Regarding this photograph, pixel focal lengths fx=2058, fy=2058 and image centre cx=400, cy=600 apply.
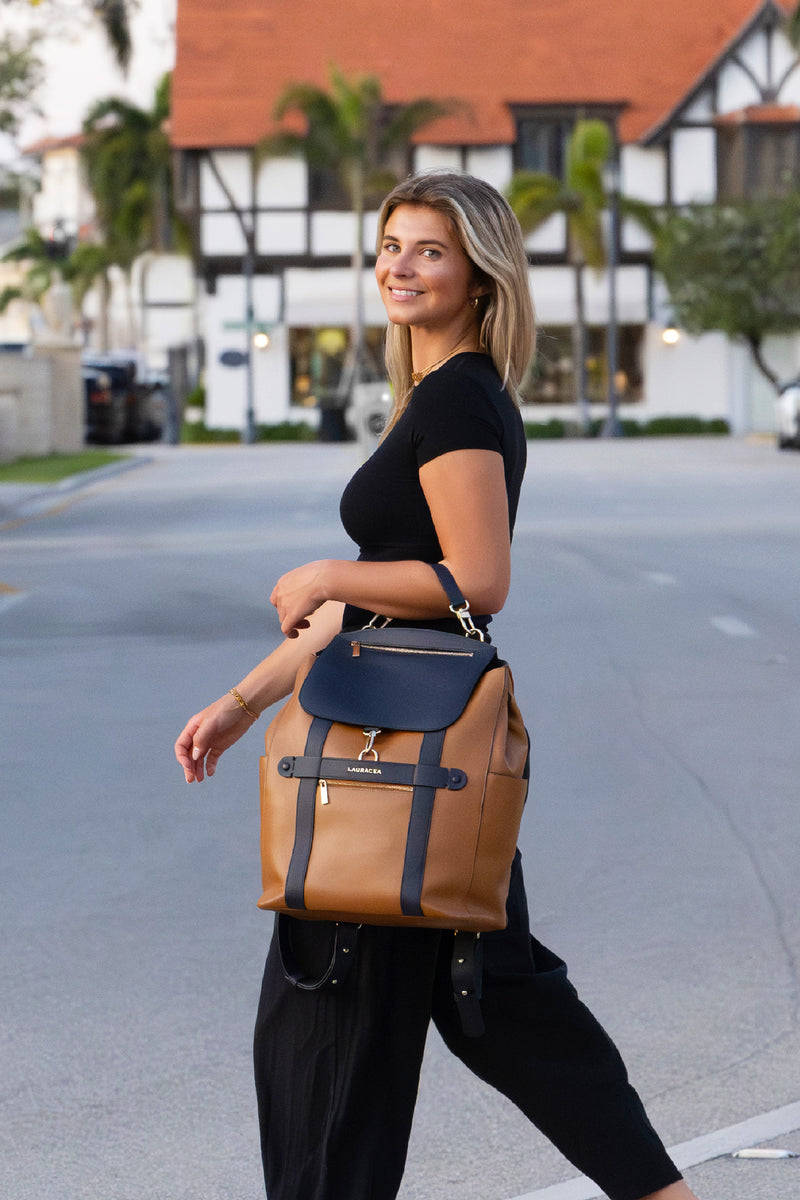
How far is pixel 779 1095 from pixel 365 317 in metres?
53.6

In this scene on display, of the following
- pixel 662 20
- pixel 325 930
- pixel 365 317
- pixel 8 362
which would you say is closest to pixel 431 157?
pixel 365 317

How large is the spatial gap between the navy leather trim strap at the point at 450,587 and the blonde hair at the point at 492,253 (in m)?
0.31

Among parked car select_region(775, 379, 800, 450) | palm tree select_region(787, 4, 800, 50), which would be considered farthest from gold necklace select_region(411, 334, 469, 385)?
palm tree select_region(787, 4, 800, 50)

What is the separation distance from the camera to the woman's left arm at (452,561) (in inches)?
115


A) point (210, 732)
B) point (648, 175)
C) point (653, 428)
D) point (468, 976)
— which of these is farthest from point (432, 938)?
point (648, 175)

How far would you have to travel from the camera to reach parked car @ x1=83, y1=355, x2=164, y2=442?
5138 centimetres

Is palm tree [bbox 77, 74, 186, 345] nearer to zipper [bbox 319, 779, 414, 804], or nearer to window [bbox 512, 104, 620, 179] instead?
window [bbox 512, 104, 620, 179]

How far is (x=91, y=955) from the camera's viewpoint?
5484mm

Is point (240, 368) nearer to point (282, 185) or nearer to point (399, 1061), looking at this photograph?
point (282, 185)

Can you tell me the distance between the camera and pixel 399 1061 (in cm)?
301

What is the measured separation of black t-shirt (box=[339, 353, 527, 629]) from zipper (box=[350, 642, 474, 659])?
9 cm

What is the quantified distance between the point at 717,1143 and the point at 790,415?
1438 inches

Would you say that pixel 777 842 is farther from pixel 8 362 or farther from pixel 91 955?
→ pixel 8 362

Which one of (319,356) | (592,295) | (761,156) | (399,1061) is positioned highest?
(761,156)
